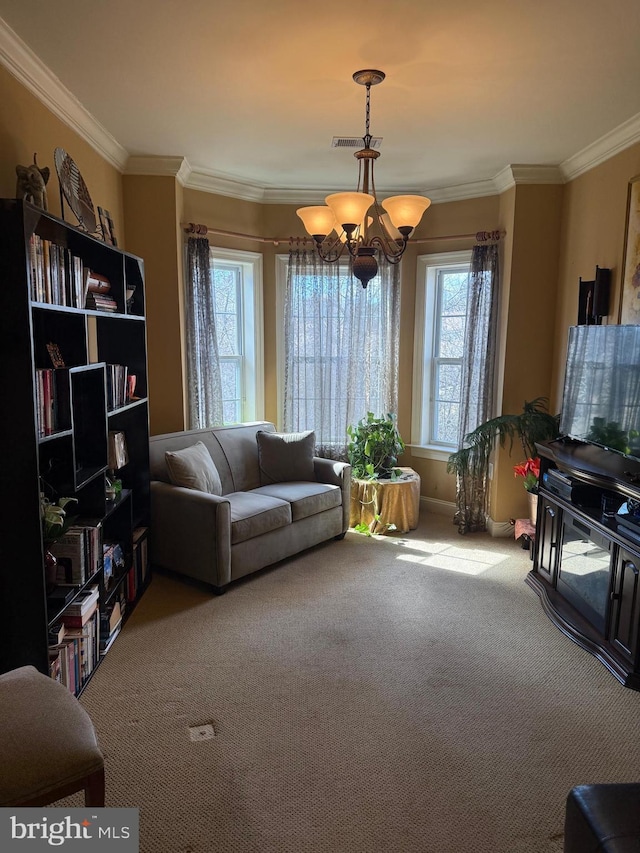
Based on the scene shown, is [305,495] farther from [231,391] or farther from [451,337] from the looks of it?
[451,337]

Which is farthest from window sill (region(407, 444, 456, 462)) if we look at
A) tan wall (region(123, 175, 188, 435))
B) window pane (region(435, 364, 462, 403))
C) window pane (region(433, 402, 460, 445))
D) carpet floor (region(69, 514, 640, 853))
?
tan wall (region(123, 175, 188, 435))

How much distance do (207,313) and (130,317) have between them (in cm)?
128

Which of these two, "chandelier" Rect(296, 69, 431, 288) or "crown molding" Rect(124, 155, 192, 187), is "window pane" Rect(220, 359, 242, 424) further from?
"chandelier" Rect(296, 69, 431, 288)

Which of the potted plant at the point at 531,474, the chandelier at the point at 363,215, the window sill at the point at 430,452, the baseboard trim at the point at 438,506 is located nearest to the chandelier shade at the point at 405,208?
the chandelier at the point at 363,215

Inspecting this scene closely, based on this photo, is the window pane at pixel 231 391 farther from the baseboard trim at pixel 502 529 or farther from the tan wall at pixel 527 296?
the baseboard trim at pixel 502 529

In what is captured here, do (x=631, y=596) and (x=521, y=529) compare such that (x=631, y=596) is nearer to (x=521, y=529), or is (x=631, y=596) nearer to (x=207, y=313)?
(x=521, y=529)

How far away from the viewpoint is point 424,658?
284cm

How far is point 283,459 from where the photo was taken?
4.47m

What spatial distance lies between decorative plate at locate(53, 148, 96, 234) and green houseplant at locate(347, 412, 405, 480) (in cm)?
262

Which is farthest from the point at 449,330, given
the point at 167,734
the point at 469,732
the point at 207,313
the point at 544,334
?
the point at 167,734

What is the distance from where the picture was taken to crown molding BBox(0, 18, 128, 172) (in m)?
2.37

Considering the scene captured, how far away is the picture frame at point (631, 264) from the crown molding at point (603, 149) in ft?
0.81

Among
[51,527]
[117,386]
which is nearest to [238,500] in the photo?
[117,386]

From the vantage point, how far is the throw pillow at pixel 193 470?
3746mm
